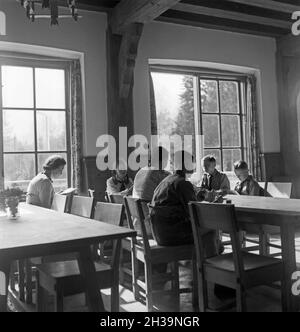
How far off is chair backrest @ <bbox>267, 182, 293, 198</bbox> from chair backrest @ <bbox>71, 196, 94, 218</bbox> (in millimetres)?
2262

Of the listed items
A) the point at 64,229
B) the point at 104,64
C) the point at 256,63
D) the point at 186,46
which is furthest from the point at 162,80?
the point at 64,229

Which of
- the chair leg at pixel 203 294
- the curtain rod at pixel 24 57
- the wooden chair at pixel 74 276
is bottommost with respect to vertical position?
the chair leg at pixel 203 294

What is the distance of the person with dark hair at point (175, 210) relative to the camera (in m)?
3.07

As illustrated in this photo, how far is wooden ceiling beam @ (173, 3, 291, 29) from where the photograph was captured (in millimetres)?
5898

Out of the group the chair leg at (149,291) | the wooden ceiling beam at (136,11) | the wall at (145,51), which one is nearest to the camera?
the chair leg at (149,291)

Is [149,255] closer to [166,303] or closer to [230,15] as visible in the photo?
[166,303]

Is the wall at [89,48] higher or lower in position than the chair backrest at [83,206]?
higher

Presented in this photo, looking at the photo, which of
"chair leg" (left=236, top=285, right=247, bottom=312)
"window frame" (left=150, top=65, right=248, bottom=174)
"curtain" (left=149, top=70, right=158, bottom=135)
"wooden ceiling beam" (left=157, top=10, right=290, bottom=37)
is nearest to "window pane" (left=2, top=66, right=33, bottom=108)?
"curtain" (left=149, top=70, right=158, bottom=135)

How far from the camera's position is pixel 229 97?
727 centimetres

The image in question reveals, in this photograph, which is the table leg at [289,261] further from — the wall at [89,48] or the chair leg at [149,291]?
the wall at [89,48]

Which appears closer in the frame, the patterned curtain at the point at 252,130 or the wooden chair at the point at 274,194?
the wooden chair at the point at 274,194

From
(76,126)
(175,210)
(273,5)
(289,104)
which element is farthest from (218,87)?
(175,210)

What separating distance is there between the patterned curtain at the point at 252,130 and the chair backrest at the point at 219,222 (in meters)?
4.75

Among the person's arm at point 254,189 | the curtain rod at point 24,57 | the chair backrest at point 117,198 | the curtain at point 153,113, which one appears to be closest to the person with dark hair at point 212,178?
the person's arm at point 254,189
